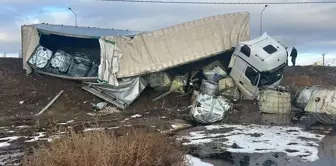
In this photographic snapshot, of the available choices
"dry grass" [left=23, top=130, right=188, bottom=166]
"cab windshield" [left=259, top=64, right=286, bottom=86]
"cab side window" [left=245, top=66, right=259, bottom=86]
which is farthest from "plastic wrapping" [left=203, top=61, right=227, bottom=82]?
"dry grass" [left=23, top=130, right=188, bottom=166]

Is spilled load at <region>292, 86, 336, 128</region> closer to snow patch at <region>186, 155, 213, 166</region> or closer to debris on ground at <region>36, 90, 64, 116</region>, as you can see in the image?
snow patch at <region>186, 155, 213, 166</region>

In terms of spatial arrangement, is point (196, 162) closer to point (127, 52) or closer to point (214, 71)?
point (127, 52)

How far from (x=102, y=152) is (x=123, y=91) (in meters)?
13.0

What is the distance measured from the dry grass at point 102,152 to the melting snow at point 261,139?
396cm

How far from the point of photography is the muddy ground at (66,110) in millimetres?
14859

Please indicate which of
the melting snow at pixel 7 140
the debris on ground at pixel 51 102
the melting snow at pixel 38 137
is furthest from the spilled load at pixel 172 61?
the melting snow at pixel 7 140

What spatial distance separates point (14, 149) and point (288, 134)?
784 cm

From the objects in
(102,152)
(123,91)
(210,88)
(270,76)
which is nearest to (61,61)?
(123,91)

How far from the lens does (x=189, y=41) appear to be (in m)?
20.2

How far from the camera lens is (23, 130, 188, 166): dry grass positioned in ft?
19.8

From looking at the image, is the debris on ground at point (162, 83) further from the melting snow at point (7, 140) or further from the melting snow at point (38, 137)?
the melting snow at point (7, 140)

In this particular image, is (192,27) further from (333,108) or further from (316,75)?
(316,75)

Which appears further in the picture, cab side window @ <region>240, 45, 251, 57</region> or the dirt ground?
cab side window @ <region>240, 45, 251, 57</region>

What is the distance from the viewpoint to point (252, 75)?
1900 centimetres
